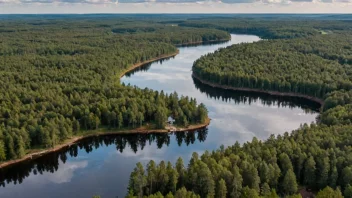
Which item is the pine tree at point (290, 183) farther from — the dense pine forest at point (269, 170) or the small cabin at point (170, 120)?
the small cabin at point (170, 120)

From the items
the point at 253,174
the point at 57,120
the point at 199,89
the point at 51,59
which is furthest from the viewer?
the point at 51,59

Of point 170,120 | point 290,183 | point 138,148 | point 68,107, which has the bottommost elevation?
point 138,148

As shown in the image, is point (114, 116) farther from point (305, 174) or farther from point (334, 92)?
point (334, 92)

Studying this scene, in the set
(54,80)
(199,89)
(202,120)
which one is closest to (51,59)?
(54,80)

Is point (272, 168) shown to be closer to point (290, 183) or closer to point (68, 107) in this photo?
point (290, 183)

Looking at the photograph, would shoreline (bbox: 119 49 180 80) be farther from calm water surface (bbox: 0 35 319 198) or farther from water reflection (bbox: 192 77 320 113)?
water reflection (bbox: 192 77 320 113)

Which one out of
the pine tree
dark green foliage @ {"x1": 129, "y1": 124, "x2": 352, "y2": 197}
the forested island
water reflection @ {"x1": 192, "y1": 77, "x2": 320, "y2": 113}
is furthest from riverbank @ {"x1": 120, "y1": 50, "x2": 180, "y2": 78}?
the pine tree

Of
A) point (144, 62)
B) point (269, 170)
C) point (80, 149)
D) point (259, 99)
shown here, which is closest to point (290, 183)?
point (269, 170)
